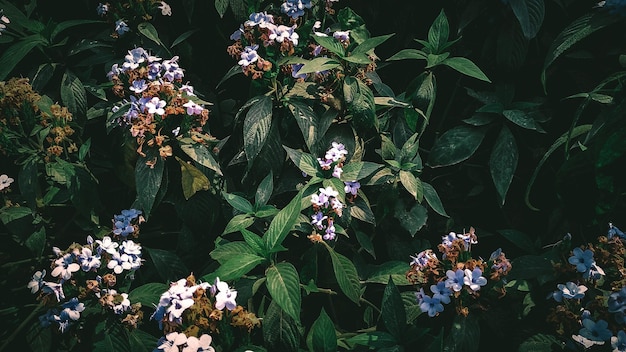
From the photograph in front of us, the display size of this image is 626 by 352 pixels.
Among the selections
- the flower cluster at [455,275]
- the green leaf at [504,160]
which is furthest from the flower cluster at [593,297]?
the green leaf at [504,160]

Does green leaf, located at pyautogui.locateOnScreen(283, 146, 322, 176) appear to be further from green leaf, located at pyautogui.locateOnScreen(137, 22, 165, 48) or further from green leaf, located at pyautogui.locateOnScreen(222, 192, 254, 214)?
green leaf, located at pyautogui.locateOnScreen(137, 22, 165, 48)

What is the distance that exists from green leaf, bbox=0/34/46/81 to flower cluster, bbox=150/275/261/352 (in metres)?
1.13

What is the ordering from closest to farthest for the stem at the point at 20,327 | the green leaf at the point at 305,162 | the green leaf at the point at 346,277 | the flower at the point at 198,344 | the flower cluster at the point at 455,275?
Answer: the flower at the point at 198,344 < the flower cluster at the point at 455,275 < the green leaf at the point at 346,277 < the green leaf at the point at 305,162 < the stem at the point at 20,327

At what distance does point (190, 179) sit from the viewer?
158cm

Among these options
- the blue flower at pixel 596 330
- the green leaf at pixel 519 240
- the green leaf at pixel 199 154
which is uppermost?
the green leaf at pixel 199 154

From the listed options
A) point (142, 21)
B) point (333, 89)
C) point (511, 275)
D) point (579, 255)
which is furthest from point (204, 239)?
point (579, 255)

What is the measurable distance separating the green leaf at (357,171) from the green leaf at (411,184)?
0.32 ft

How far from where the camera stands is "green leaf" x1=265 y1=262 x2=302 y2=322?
122 cm

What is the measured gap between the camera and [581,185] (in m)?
1.07

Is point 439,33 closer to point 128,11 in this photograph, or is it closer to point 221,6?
point 221,6

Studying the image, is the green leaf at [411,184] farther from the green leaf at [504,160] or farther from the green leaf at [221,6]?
A: the green leaf at [221,6]

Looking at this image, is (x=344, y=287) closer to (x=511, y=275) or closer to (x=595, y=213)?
(x=511, y=275)

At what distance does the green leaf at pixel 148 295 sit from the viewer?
1513mm

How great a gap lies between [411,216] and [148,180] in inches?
36.6
